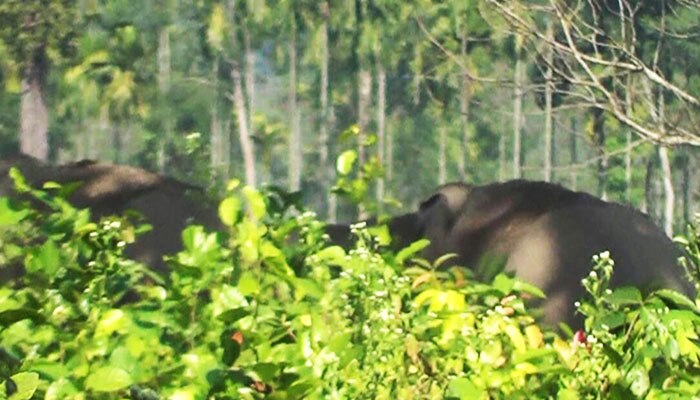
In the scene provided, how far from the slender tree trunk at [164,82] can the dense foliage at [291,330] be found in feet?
205

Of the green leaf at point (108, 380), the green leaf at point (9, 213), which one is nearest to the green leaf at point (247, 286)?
the green leaf at point (108, 380)

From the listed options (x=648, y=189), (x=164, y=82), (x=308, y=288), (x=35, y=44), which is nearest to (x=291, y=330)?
(x=308, y=288)

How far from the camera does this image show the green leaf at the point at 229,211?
8.52 ft

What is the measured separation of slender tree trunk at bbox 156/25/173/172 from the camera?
2603 inches

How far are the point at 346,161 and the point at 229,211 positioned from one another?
365 millimetres

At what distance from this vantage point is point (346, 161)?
114 inches

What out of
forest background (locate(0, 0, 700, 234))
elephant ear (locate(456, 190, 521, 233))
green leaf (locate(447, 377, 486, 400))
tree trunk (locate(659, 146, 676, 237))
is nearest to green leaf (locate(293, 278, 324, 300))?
green leaf (locate(447, 377, 486, 400))

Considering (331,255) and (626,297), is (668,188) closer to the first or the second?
(331,255)

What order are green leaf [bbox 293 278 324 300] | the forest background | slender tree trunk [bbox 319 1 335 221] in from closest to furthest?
green leaf [bbox 293 278 324 300] < the forest background < slender tree trunk [bbox 319 1 335 221]

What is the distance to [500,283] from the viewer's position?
2688 mm

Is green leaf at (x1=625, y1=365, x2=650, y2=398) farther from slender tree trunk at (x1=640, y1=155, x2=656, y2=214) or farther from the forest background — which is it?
the forest background

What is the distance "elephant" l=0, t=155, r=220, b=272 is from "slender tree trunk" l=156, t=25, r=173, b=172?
54.5m

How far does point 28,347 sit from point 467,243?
789cm

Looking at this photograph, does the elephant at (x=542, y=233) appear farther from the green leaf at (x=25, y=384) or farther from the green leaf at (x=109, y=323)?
the green leaf at (x=25, y=384)
